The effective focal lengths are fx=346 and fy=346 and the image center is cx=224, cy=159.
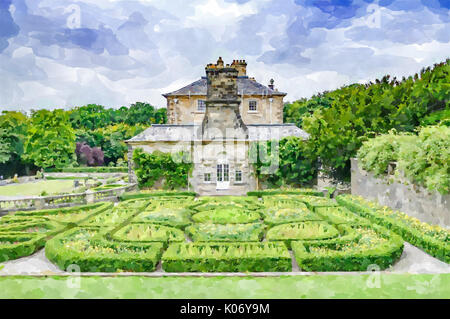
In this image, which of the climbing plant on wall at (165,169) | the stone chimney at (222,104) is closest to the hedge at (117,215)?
the climbing plant on wall at (165,169)

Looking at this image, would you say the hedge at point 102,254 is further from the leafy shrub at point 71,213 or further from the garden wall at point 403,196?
the garden wall at point 403,196

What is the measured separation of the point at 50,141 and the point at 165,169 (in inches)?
1321

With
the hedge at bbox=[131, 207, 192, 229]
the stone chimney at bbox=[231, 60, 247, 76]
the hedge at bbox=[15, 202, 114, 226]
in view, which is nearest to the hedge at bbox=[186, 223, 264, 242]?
the hedge at bbox=[131, 207, 192, 229]

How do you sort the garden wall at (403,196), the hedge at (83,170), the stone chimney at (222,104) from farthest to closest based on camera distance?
the hedge at (83,170) < the stone chimney at (222,104) < the garden wall at (403,196)

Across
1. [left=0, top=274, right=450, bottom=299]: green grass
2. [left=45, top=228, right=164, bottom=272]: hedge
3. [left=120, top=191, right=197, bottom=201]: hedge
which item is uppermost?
[left=120, top=191, right=197, bottom=201]: hedge

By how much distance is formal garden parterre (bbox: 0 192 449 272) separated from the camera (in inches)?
413

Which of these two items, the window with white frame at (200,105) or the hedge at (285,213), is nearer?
the hedge at (285,213)

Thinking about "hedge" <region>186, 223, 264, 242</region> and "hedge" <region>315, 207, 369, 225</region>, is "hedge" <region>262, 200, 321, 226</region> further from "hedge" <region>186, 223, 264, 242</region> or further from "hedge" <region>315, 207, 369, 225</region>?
"hedge" <region>186, 223, 264, 242</region>

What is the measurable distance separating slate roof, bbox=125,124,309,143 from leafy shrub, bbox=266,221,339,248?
13.8m

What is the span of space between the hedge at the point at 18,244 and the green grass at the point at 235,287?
3.37 meters

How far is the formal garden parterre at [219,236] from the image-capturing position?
10.5 m

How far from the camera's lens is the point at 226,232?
45.6 ft

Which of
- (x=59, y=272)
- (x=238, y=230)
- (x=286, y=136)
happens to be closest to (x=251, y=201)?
(x=238, y=230)
